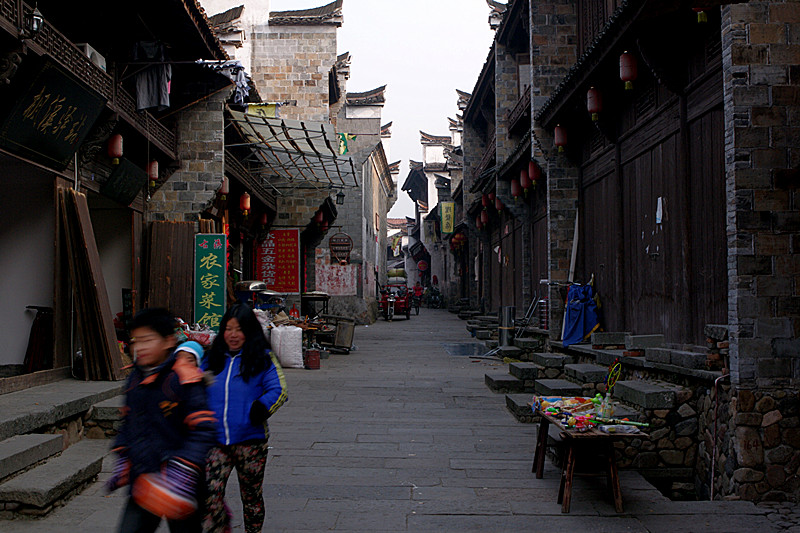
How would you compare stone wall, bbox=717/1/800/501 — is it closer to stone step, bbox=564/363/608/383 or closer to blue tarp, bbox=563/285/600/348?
stone step, bbox=564/363/608/383

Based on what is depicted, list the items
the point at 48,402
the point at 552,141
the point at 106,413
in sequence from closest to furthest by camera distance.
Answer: the point at 48,402 < the point at 106,413 < the point at 552,141

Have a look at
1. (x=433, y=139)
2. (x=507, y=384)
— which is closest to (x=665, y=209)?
(x=507, y=384)

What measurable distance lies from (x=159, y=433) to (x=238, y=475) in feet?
2.64

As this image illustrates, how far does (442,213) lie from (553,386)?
2601 centimetres

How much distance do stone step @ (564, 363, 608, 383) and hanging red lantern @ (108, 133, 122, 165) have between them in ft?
22.6

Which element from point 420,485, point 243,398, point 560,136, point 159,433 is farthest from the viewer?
point 560,136

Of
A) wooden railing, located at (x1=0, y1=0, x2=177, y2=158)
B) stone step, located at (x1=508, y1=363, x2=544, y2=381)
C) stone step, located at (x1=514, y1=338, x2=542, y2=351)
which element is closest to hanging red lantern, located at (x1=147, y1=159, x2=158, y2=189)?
wooden railing, located at (x1=0, y1=0, x2=177, y2=158)

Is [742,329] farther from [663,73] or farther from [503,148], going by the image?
[503,148]

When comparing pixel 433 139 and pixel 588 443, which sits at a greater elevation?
pixel 433 139

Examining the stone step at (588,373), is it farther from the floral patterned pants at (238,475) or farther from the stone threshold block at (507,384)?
the floral patterned pants at (238,475)

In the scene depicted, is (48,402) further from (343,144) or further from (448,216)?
(448,216)

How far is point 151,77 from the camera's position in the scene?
9812 mm

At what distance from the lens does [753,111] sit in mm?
5328

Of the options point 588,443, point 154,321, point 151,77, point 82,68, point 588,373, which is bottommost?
point 588,443
